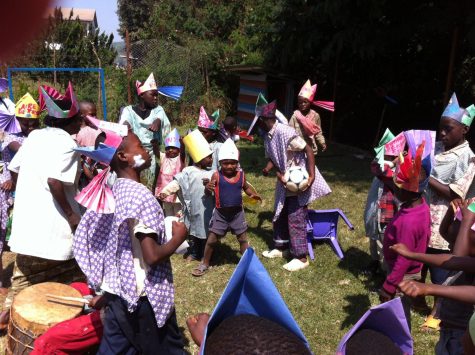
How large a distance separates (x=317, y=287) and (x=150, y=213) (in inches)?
115

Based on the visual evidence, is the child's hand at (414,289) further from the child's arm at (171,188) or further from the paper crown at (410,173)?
the child's arm at (171,188)

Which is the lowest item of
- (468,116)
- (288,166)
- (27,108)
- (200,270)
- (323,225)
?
(200,270)

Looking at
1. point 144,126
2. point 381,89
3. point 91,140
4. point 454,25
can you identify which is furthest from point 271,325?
point 381,89

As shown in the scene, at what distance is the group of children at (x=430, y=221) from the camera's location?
2.72 metres

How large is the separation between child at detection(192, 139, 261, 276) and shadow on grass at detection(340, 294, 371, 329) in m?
1.43

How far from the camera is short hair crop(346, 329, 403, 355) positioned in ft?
5.79

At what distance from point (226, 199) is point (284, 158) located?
84 centimetres

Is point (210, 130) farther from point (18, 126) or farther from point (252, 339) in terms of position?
point (252, 339)

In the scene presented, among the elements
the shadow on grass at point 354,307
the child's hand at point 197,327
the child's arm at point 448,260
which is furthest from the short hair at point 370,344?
the shadow on grass at point 354,307

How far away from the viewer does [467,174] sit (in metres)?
3.99

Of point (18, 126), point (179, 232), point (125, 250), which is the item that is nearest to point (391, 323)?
point (179, 232)

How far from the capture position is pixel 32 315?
3.31m

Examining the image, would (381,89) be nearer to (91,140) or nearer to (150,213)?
(91,140)

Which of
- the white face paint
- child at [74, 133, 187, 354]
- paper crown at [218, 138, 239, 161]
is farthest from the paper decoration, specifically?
paper crown at [218, 138, 239, 161]
